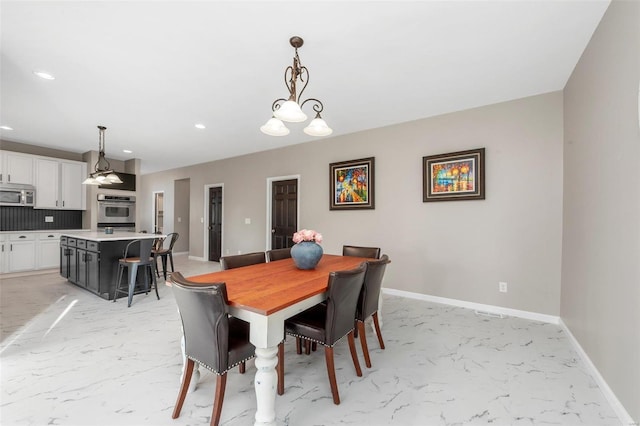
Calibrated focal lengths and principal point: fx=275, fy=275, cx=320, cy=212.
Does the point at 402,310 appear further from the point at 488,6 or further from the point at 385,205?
the point at 488,6

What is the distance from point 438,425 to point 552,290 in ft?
7.82

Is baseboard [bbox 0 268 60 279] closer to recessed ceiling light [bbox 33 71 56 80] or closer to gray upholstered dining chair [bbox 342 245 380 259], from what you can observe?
recessed ceiling light [bbox 33 71 56 80]

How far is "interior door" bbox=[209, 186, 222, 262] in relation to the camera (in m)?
6.80

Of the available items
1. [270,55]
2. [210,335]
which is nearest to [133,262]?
[210,335]

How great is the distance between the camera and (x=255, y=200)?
591 cm

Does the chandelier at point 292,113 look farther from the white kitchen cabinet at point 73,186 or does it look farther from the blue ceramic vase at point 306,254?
the white kitchen cabinet at point 73,186

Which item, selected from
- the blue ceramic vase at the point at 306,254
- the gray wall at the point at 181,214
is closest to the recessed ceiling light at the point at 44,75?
the blue ceramic vase at the point at 306,254

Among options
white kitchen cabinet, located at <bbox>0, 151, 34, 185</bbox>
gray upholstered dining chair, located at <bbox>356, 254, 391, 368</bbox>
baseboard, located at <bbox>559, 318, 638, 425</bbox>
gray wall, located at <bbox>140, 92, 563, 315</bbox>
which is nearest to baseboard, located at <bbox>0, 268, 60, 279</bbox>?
white kitchen cabinet, located at <bbox>0, 151, 34, 185</bbox>

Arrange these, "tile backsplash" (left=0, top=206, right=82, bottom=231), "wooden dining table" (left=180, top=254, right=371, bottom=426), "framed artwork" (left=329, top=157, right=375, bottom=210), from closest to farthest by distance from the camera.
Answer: "wooden dining table" (left=180, top=254, right=371, bottom=426) < "framed artwork" (left=329, top=157, right=375, bottom=210) < "tile backsplash" (left=0, top=206, right=82, bottom=231)

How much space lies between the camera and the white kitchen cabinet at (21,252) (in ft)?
15.8

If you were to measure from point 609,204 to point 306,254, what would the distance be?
83.4 inches

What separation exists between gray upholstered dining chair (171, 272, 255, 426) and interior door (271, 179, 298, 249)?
377 cm

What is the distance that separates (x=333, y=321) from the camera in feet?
5.69

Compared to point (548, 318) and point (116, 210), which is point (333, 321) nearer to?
point (548, 318)
